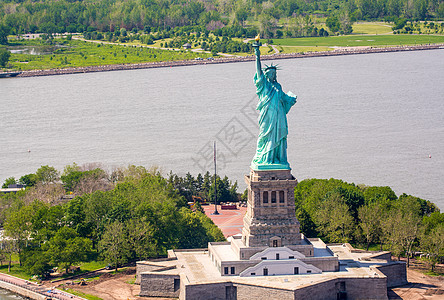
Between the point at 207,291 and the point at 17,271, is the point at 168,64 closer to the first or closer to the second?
the point at 17,271

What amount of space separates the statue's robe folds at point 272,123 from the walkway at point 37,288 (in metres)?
14.9

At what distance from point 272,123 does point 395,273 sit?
13.3 metres

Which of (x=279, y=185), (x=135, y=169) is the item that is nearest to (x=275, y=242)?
(x=279, y=185)

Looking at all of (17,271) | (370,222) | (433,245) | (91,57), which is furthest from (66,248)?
(91,57)

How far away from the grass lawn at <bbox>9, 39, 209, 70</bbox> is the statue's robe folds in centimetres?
12060

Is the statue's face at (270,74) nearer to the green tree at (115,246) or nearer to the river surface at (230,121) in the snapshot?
the green tree at (115,246)

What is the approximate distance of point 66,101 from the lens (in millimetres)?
140625

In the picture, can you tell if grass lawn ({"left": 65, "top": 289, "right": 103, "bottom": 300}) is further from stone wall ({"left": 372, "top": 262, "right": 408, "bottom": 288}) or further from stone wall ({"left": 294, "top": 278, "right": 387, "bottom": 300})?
stone wall ({"left": 372, "top": 262, "right": 408, "bottom": 288})

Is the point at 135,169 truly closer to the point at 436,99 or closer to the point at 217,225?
the point at 217,225

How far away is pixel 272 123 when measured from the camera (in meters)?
61.4

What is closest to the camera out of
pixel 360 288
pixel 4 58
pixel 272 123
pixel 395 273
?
pixel 360 288

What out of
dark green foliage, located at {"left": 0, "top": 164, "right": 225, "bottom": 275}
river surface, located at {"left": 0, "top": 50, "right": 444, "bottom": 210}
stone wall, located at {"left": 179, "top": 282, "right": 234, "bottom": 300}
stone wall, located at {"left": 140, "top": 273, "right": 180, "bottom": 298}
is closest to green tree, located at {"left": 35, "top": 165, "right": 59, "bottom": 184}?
river surface, located at {"left": 0, "top": 50, "right": 444, "bottom": 210}

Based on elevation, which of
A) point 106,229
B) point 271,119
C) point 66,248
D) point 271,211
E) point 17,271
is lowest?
point 17,271

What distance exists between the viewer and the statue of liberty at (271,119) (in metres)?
61.5
